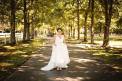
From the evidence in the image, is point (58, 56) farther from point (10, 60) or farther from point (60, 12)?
point (60, 12)

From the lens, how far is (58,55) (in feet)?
52.9

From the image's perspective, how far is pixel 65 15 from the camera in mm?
80750

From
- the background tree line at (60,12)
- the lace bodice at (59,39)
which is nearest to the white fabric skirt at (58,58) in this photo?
the lace bodice at (59,39)

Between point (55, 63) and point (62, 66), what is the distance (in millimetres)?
431

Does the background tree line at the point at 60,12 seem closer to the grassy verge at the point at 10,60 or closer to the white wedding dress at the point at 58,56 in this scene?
the grassy verge at the point at 10,60

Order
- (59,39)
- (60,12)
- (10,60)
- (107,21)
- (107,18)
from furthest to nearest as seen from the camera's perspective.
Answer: (60,12)
(107,18)
(107,21)
(10,60)
(59,39)

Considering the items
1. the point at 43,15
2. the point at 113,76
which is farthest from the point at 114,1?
the point at 43,15

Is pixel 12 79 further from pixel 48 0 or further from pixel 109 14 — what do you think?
pixel 48 0

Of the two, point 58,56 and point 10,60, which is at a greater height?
point 58,56

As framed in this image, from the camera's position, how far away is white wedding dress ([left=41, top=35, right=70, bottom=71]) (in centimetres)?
1610

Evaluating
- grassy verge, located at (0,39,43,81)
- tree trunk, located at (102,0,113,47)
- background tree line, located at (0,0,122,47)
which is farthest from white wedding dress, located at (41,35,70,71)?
tree trunk, located at (102,0,113,47)

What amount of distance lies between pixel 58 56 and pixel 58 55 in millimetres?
50

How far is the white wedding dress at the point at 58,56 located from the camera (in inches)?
634

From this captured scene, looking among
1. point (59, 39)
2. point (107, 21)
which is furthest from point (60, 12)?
point (59, 39)
